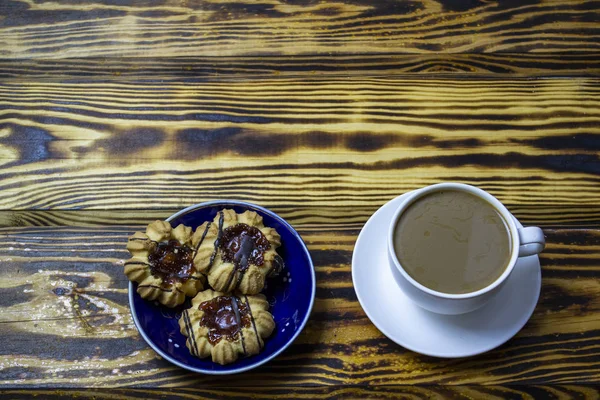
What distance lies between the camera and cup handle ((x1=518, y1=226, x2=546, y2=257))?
2.79ft

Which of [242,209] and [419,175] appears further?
[419,175]

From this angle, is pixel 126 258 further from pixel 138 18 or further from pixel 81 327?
pixel 138 18

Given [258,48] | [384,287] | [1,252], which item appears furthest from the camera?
[258,48]

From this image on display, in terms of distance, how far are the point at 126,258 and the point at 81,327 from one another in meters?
0.14

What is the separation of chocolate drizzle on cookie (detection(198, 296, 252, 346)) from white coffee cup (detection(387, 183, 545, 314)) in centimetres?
26

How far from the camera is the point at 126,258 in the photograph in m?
1.07

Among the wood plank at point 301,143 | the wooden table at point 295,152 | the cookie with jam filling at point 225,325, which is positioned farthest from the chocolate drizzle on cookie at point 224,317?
the wood plank at point 301,143

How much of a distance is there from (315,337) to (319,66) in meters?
0.53

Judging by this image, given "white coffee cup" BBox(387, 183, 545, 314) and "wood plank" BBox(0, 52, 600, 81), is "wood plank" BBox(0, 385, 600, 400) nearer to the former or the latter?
"white coffee cup" BBox(387, 183, 545, 314)

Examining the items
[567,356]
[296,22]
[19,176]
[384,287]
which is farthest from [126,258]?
[567,356]

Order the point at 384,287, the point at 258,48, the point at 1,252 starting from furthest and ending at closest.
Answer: the point at 258,48, the point at 1,252, the point at 384,287

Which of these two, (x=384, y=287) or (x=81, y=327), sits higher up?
(x=384, y=287)

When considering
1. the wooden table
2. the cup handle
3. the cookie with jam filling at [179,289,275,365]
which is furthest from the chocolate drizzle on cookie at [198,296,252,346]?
the cup handle

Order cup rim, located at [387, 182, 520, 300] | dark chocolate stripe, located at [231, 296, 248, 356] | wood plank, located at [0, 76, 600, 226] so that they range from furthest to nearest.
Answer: wood plank, located at [0, 76, 600, 226]
dark chocolate stripe, located at [231, 296, 248, 356]
cup rim, located at [387, 182, 520, 300]
